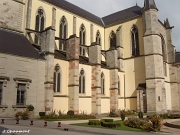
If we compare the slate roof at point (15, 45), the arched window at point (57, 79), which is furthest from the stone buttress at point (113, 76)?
the slate roof at point (15, 45)

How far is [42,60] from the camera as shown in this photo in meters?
22.1

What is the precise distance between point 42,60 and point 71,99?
599cm

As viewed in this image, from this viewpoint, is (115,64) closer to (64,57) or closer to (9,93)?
(64,57)

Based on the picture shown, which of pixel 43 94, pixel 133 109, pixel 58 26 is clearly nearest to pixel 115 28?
pixel 58 26

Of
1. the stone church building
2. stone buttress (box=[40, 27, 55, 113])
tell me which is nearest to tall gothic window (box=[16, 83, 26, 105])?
the stone church building

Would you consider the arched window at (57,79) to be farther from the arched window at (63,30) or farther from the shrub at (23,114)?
the arched window at (63,30)

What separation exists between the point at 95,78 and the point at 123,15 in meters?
17.0

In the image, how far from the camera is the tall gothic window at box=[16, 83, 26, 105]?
64.9 ft

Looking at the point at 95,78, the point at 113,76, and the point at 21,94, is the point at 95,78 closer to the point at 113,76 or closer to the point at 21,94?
the point at 113,76

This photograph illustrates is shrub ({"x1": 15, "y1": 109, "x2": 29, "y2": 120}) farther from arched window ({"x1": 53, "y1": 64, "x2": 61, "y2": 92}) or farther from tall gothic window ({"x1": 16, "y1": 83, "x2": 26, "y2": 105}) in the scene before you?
arched window ({"x1": 53, "y1": 64, "x2": 61, "y2": 92})

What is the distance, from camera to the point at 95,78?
91.4 feet

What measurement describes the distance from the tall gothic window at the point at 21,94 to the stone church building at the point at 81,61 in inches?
3.9

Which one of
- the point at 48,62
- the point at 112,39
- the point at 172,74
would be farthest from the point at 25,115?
the point at 172,74

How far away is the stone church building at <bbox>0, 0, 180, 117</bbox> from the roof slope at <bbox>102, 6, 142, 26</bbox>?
0.69 ft
